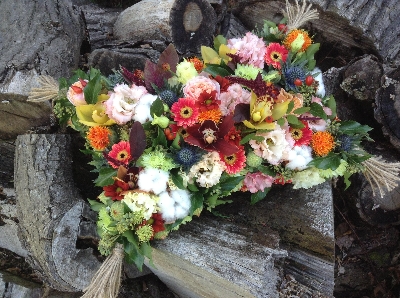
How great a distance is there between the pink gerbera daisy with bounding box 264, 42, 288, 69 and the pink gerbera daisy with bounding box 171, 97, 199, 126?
0.49 metres

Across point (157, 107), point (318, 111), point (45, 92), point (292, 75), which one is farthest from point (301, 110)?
point (45, 92)

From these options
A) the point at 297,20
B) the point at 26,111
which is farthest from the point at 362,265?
the point at 26,111

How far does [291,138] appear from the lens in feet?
5.60

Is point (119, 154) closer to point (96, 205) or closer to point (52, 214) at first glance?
point (96, 205)

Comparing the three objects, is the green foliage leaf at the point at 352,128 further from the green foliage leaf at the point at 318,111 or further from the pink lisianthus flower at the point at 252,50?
the pink lisianthus flower at the point at 252,50

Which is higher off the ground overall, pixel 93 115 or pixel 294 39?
pixel 294 39

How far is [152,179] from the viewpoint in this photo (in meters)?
1.59

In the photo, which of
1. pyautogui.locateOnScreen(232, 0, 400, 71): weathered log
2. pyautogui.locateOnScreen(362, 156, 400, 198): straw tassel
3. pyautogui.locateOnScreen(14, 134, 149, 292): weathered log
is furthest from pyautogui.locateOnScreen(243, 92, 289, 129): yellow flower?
pyautogui.locateOnScreen(14, 134, 149, 292): weathered log

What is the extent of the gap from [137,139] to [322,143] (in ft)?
2.54

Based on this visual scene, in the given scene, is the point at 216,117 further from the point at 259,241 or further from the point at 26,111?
the point at 26,111

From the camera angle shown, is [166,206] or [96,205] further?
[96,205]

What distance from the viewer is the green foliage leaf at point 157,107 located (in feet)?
5.20

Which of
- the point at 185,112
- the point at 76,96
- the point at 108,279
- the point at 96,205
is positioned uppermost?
the point at 185,112

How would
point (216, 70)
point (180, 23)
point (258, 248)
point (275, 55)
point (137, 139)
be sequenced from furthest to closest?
point (180, 23)
point (275, 55)
point (216, 70)
point (258, 248)
point (137, 139)
